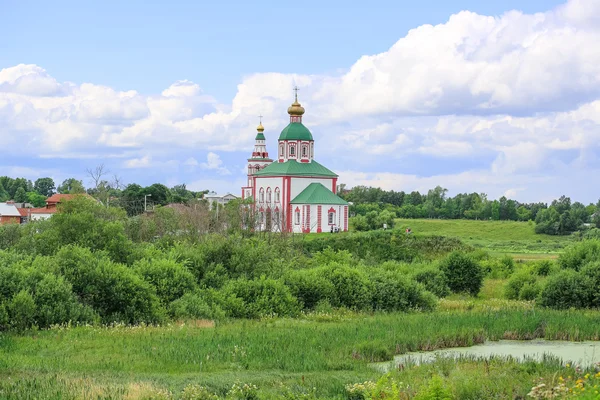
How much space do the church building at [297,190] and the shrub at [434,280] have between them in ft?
138

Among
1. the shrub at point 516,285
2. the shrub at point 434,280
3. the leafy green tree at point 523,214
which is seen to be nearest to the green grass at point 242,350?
the shrub at point 434,280

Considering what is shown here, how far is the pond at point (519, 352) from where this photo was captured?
1470 centimetres

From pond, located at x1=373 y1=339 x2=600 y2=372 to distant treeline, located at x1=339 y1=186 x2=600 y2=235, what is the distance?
81480mm

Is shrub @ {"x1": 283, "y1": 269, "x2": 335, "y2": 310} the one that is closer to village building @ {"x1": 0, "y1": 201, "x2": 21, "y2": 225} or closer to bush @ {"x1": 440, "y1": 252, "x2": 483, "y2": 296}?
bush @ {"x1": 440, "y1": 252, "x2": 483, "y2": 296}

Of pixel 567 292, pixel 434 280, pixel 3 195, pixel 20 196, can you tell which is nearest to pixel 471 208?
pixel 20 196

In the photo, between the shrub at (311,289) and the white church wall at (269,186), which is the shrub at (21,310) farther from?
the white church wall at (269,186)

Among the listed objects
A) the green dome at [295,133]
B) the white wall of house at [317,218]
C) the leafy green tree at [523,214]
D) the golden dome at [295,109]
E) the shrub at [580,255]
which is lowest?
the shrub at [580,255]

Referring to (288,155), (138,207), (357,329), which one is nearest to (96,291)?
(357,329)

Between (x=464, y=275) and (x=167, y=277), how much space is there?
1499 cm

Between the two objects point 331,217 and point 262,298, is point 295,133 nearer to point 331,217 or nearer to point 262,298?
point 331,217

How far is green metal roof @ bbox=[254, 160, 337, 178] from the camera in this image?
85.6m

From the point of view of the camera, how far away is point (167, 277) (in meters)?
24.1

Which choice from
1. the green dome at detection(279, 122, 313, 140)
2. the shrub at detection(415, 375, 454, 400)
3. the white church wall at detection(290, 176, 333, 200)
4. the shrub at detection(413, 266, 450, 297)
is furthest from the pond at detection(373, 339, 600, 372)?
the green dome at detection(279, 122, 313, 140)

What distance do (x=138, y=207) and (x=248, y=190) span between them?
53.1ft
